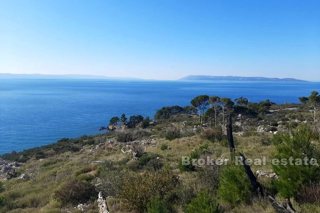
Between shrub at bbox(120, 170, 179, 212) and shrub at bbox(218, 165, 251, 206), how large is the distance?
1548 millimetres

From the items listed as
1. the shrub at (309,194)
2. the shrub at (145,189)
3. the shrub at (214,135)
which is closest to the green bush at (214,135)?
the shrub at (214,135)

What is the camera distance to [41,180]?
54.7ft

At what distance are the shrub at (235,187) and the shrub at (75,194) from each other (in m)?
4.94

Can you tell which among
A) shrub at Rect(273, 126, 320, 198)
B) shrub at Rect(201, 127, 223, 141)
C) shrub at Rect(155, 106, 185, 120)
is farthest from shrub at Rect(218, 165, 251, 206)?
shrub at Rect(155, 106, 185, 120)

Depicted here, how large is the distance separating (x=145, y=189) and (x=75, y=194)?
3.43 metres

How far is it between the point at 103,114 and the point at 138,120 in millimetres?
31626

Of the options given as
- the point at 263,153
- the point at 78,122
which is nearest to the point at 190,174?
the point at 263,153

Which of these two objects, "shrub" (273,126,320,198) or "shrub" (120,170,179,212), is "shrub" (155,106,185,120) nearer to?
"shrub" (120,170,179,212)

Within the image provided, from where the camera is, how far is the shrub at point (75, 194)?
1102cm

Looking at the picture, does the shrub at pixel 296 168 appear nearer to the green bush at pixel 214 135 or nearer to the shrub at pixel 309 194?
the shrub at pixel 309 194

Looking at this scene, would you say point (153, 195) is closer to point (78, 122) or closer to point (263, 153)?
point (263, 153)

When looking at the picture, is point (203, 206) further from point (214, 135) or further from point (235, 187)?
point (214, 135)

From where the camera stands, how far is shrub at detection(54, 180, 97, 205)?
36.1 ft

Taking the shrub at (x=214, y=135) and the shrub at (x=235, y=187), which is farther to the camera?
the shrub at (x=214, y=135)
